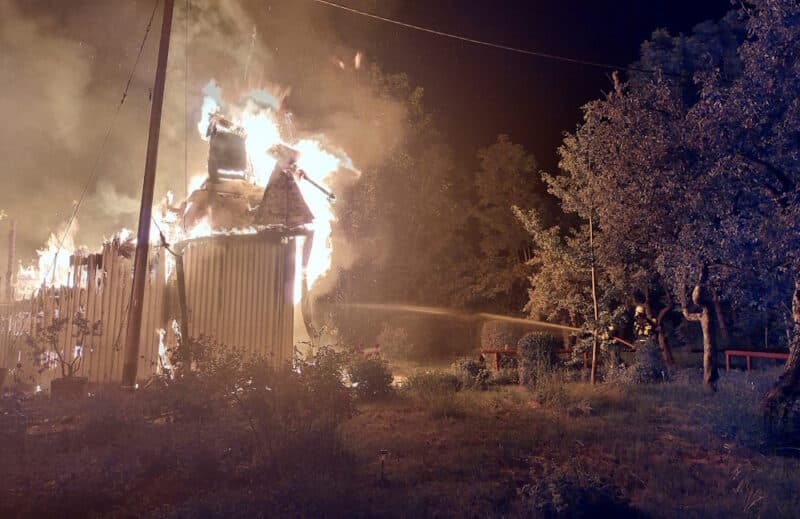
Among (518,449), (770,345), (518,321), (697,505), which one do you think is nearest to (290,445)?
(518,449)

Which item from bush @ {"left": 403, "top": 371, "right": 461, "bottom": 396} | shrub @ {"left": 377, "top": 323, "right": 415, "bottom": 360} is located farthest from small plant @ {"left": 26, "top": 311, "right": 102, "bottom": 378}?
shrub @ {"left": 377, "top": 323, "right": 415, "bottom": 360}

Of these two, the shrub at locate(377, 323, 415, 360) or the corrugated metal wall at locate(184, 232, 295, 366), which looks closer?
the corrugated metal wall at locate(184, 232, 295, 366)

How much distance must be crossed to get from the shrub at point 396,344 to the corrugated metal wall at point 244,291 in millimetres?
10383

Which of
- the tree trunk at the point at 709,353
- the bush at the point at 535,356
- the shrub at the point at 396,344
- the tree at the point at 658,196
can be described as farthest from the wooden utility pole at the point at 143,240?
the shrub at the point at 396,344

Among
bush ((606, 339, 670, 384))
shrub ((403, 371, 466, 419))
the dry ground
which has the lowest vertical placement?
the dry ground

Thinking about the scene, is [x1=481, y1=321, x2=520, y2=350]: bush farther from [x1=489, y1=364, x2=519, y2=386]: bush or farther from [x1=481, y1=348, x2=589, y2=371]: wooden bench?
[x1=489, y1=364, x2=519, y2=386]: bush

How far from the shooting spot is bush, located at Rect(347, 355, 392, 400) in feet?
36.6

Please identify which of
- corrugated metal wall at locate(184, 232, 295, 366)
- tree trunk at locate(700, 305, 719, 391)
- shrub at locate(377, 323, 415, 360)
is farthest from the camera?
shrub at locate(377, 323, 415, 360)

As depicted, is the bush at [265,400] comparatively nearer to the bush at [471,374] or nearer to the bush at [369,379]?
the bush at [369,379]

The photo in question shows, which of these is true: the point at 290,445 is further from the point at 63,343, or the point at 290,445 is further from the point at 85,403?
the point at 63,343

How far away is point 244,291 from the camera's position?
12.1 metres

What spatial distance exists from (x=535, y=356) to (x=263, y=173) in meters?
8.82

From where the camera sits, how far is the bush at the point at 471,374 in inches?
→ 513

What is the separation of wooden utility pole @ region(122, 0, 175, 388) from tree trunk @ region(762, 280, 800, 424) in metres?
10.4
